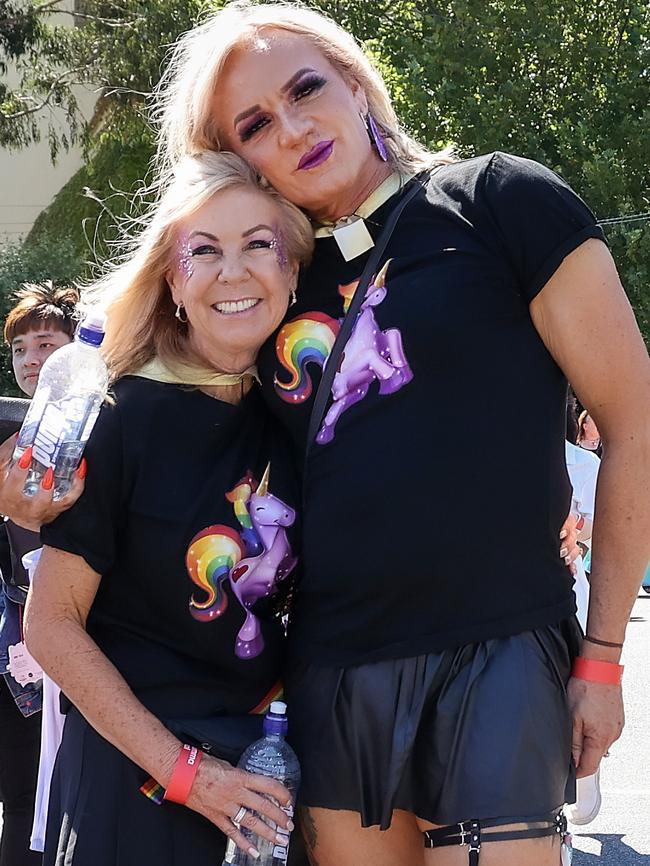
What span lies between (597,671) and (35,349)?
303 centimetres

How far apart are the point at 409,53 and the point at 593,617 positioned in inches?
743

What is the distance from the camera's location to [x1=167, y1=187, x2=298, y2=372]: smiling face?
2.58 m

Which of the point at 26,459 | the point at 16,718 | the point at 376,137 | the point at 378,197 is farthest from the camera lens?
the point at 16,718

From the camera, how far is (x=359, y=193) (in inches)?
105

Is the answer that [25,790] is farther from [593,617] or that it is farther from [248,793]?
[593,617]

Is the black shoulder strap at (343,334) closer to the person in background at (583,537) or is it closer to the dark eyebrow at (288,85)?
A: the dark eyebrow at (288,85)

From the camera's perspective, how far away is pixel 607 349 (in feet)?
7.37

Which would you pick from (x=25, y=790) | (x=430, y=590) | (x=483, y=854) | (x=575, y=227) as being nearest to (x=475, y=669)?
(x=430, y=590)

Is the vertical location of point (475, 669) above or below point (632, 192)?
above

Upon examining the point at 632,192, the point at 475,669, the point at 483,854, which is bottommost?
the point at 632,192

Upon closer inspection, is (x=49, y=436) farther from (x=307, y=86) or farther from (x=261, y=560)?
(x=307, y=86)

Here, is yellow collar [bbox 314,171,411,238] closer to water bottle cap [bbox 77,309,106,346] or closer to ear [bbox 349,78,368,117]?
ear [bbox 349,78,368,117]

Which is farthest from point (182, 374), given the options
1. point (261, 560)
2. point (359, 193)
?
point (359, 193)

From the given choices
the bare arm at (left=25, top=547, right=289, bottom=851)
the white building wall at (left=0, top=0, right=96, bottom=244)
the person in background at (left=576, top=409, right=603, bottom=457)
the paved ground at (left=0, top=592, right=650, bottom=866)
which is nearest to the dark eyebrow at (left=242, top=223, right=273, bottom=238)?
the bare arm at (left=25, top=547, right=289, bottom=851)
